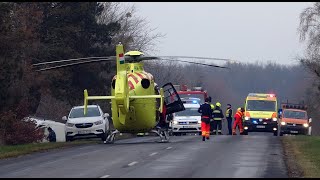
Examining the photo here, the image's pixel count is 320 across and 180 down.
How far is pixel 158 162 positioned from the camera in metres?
23.4

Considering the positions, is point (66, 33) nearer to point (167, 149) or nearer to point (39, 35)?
point (39, 35)

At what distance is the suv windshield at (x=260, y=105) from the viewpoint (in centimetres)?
5138

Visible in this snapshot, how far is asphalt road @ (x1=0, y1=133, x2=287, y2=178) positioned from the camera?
2006cm

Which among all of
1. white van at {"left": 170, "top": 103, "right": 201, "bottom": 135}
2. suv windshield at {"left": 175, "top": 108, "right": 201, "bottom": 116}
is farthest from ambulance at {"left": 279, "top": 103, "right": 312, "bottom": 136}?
white van at {"left": 170, "top": 103, "right": 201, "bottom": 135}

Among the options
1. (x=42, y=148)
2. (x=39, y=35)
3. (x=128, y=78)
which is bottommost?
(x=42, y=148)

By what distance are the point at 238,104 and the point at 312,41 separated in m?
76.2

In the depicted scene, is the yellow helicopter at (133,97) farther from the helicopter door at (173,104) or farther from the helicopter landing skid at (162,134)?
the helicopter door at (173,104)

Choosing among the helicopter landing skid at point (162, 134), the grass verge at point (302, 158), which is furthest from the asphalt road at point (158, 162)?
the helicopter landing skid at point (162, 134)

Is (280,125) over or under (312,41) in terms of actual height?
under

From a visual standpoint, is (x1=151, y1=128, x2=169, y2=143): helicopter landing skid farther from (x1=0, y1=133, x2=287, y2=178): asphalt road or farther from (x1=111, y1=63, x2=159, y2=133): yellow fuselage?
(x1=0, y1=133, x2=287, y2=178): asphalt road

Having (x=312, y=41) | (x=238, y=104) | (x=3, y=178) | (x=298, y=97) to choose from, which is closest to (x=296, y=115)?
(x=312, y=41)

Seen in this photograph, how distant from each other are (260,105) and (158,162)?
29.0m

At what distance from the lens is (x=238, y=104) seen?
450 feet

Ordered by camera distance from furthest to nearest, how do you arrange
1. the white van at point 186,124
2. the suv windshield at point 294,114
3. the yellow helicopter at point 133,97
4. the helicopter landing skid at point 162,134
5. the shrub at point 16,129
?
1. the suv windshield at point 294,114
2. the white van at point 186,124
3. the shrub at point 16,129
4. the helicopter landing skid at point 162,134
5. the yellow helicopter at point 133,97
